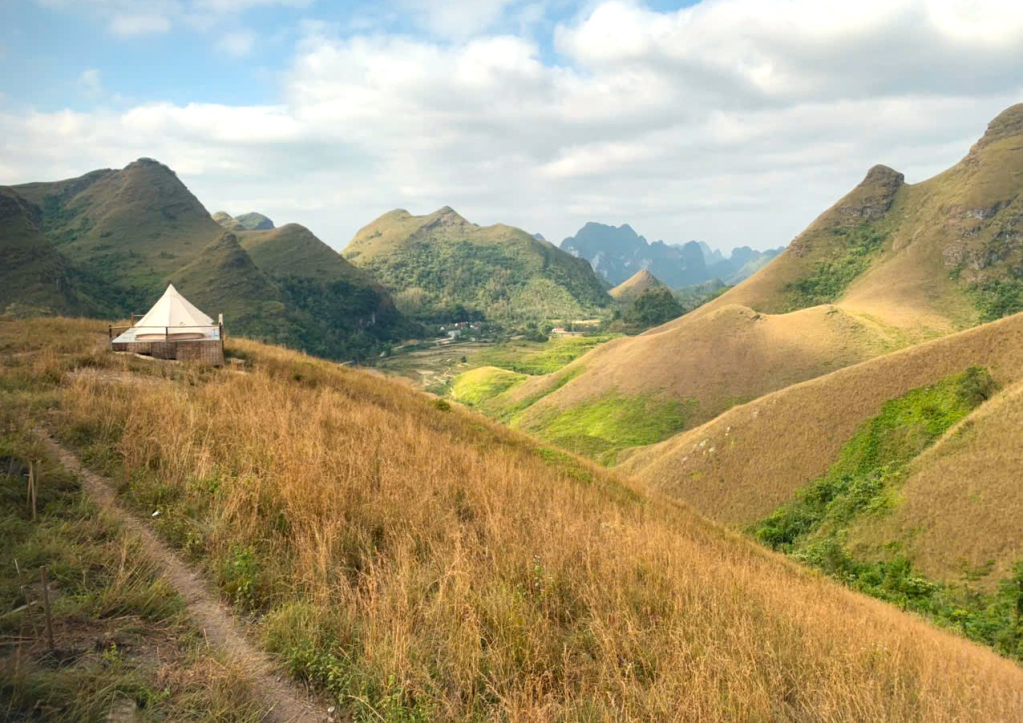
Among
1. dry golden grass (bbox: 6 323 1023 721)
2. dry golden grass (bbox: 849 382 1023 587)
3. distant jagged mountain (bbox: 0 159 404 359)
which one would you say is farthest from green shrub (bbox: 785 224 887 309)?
dry golden grass (bbox: 6 323 1023 721)

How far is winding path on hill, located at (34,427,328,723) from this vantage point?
3.01m

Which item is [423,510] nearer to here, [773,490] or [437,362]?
[773,490]

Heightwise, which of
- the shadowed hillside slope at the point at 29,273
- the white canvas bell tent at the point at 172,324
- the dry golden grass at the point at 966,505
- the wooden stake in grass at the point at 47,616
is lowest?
the dry golden grass at the point at 966,505

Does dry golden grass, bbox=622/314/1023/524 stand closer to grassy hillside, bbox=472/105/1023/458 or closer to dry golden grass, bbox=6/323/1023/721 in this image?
grassy hillside, bbox=472/105/1023/458

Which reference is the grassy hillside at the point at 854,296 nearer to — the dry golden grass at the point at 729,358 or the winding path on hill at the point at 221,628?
the dry golden grass at the point at 729,358

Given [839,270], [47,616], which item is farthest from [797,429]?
[839,270]

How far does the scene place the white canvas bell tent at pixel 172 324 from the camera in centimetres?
1758

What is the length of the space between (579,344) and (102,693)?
15678 centimetres

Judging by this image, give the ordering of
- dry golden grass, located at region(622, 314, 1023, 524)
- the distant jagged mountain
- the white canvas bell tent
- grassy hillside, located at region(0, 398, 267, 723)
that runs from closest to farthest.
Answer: grassy hillside, located at region(0, 398, 267, 723), the white canvas bell tent, dry golden grass, located at region(622, 314, 1023, 524), the distant jagged mountain

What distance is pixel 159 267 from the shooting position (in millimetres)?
132750

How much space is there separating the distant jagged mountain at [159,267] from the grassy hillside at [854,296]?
258ft

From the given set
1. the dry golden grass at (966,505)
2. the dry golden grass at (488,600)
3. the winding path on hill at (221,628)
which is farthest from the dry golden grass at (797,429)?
the winding path on hill at (221,628)

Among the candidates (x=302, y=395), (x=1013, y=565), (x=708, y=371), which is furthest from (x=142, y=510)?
(x=708, y=371)

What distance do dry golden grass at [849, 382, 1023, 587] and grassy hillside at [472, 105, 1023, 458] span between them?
32726mm
